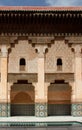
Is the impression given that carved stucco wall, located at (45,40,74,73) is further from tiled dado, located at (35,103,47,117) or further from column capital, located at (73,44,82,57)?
tiled dado, located at (35,103,47,117)

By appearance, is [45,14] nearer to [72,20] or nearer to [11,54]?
[72,20]

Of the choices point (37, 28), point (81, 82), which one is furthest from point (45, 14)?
point (81, 82)

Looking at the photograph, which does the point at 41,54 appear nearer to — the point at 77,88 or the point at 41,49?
the point at 41,49

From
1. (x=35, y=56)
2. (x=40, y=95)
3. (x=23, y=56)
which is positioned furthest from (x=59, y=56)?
(x=40, y=95)

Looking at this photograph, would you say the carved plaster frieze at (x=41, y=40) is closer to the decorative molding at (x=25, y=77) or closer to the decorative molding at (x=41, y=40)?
the decorative molding at (x=41, y=40)

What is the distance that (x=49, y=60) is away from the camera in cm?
1258

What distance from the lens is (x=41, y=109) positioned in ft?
40.4

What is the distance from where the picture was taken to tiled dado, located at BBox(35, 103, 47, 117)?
12.3 metres

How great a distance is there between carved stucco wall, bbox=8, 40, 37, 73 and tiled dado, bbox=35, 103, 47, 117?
128 centimetres

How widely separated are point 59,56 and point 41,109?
2109 mm

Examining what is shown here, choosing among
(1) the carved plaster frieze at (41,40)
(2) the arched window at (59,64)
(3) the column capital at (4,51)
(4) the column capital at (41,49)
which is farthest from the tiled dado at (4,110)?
(1) the carved plaster frieze at (41,40)

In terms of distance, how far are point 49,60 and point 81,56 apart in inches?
48.2

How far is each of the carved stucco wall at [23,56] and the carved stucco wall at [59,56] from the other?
530 millimetres

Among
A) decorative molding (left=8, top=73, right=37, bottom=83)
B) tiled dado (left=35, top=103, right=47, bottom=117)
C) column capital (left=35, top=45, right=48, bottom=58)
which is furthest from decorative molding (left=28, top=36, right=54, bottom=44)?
tiled dado (left=35, top=103, right=47, bottom=117)
